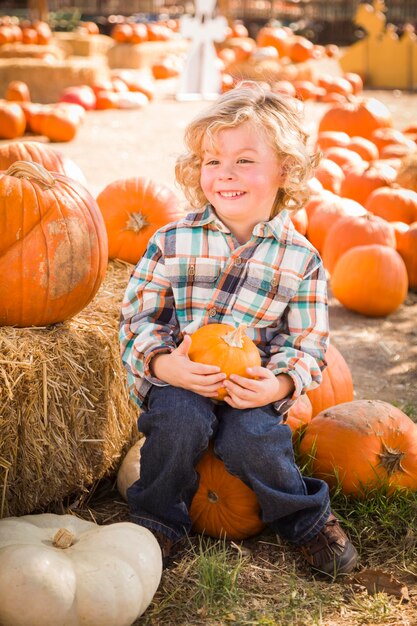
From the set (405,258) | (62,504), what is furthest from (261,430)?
(405,258)

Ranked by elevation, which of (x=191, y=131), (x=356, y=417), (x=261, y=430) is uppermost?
(x=191, y=131)

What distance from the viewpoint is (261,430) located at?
2631 millimetres

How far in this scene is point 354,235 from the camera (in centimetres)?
553

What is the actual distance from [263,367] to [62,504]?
3.18 feet

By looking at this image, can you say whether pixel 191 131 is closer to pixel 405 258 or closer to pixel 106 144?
pixel 405 258

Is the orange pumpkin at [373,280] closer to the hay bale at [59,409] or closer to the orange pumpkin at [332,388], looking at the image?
the orange pumpkin at [332,388]

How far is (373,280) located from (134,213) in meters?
1.80

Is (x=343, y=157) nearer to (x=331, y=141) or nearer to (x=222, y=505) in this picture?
(x=331, y=141)

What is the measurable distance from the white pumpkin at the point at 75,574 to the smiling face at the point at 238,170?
117cm

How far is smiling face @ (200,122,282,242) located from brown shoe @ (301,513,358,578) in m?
1.15

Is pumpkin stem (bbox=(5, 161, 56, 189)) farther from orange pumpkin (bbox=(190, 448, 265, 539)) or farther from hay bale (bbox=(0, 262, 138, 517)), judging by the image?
orange pumpkin (bbox=(190, 448, 265, 539))

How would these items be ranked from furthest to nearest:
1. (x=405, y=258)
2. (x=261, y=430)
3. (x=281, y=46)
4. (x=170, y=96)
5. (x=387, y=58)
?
(x=281, y=46) < (x=387, y=58) < (x=170, y=96) < (x=405, y=258) < (x=261, y=430)

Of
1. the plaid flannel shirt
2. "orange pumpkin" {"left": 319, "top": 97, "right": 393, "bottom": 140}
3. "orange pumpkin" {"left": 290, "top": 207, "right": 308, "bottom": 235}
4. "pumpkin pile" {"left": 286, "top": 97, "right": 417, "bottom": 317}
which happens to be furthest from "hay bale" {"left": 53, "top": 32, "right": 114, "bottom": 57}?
the plaid flannel shirt

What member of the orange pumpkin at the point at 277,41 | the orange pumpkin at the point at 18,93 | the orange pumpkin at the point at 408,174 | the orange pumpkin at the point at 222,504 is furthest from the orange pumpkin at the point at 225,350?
the orange pumpkin at the point at 277,41
